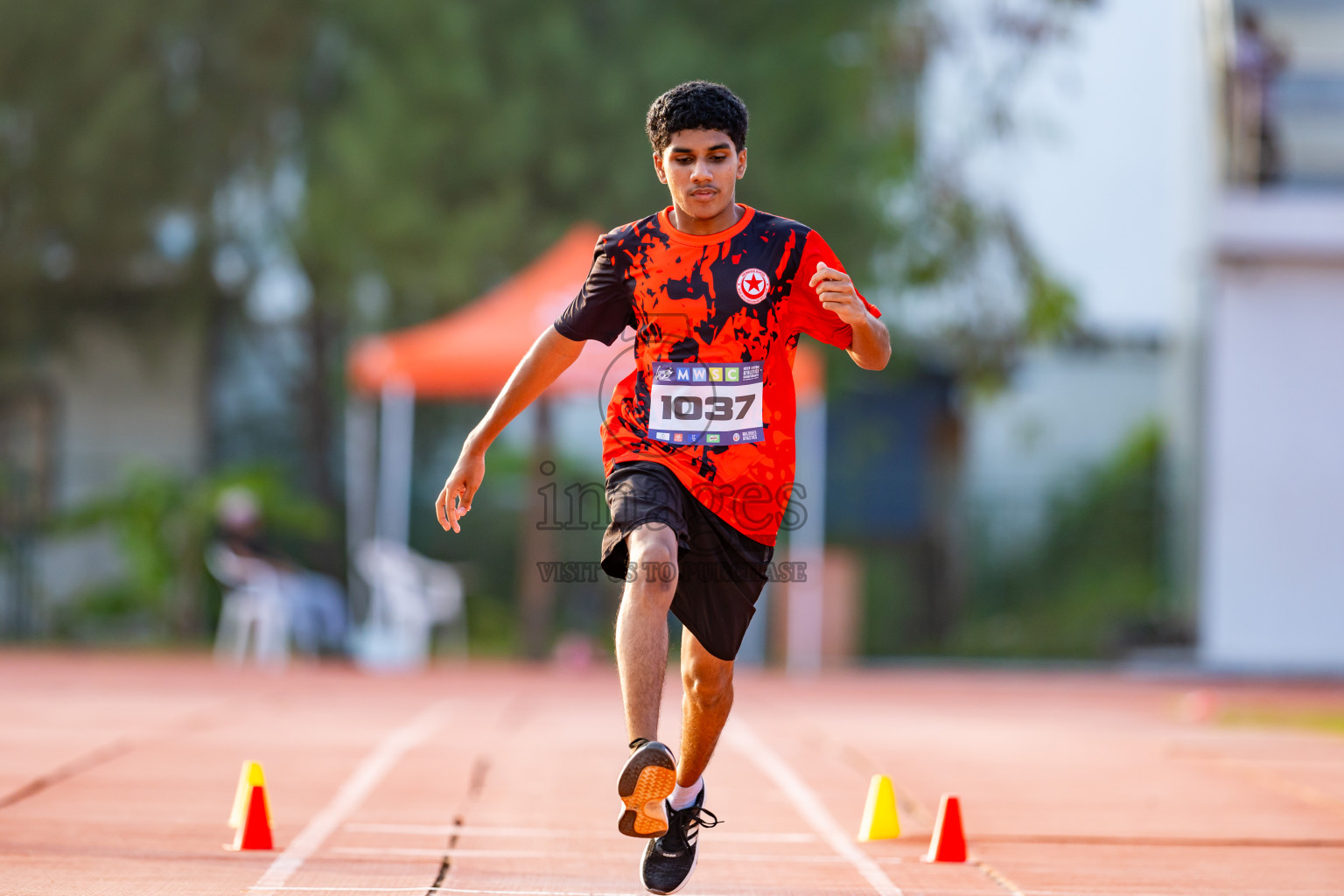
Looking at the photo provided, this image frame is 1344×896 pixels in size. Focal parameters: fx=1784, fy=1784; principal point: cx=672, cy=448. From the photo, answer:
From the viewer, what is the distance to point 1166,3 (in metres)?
20.9

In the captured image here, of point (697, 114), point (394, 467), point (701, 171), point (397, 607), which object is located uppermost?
point (697, 114)

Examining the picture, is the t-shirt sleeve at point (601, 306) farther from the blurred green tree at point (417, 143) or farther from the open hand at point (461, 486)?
the blurred green tree at point (417, 143)

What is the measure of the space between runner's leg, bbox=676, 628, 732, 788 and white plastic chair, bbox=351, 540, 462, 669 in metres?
10.8

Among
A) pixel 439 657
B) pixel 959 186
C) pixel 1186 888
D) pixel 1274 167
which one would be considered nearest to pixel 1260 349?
pixel 1274 167

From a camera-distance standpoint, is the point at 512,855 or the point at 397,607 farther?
the point at 397,607

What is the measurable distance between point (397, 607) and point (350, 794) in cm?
901

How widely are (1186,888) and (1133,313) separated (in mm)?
17291

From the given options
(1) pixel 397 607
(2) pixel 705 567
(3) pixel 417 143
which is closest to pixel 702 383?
(2) pixel 705 567

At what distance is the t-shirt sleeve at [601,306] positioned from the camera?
4605 mm

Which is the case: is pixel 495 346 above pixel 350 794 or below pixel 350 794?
above

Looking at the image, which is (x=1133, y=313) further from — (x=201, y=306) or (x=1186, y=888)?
(x=1186, y=888)

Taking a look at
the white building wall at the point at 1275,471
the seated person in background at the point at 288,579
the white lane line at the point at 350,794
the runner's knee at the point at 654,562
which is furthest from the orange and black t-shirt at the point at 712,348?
the white building wall at the point at 1275,471

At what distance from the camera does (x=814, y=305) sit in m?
4.64

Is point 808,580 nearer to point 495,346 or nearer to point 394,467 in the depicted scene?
point 495,346
